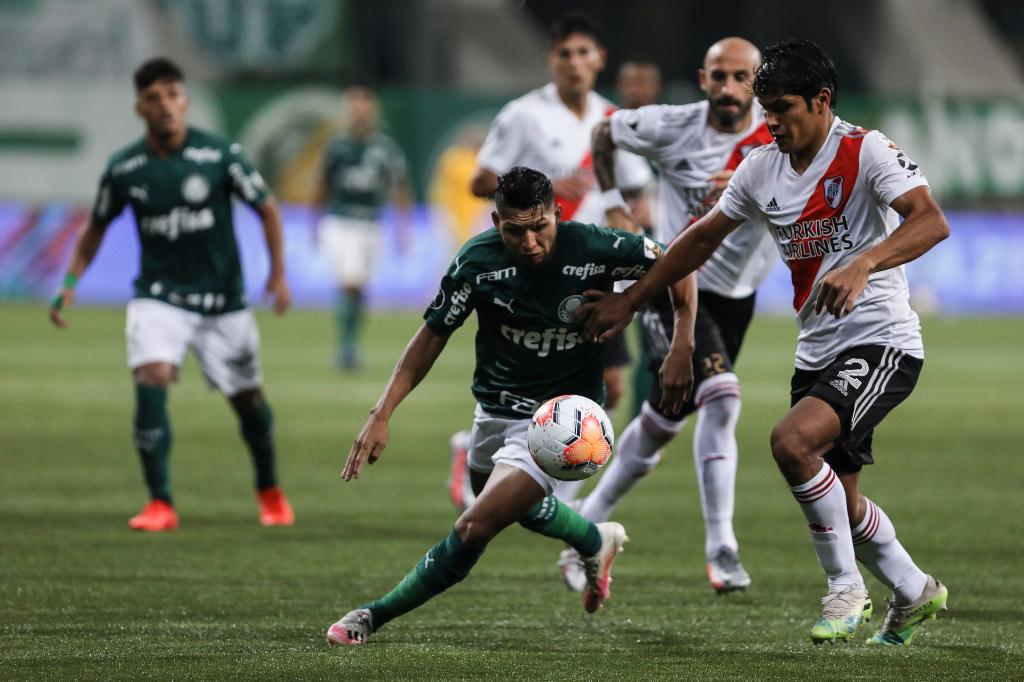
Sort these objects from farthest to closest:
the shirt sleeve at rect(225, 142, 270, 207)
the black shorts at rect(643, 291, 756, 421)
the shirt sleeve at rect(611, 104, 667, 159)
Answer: the shirt sleeve at rect(225, 142, 270, 207) → the shirt sleeve at rect(611, 104, 667, 159) → the black shorts at rect(643, 291, 756, 421)

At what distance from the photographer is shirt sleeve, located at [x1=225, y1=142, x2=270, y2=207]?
31.5 feet

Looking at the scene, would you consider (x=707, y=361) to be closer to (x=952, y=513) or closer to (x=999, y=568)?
(x=999, y=568)

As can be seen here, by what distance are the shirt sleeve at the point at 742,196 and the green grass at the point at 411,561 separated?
5.04 feet

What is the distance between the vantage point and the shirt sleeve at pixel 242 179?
31.5 ft

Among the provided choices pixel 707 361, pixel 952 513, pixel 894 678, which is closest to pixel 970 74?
pixel 952 513

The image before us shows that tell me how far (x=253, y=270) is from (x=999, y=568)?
18.7 m

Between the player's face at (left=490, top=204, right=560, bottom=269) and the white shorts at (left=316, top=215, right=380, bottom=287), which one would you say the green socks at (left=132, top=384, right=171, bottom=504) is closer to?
the player's face at (left=490, top=204, right=560, bottom=269)

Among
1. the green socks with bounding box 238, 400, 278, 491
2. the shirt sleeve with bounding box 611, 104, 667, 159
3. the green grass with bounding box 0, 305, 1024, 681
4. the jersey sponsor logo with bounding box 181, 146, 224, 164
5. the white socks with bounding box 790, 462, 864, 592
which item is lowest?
the green grass with bounding box 0, 305, 1024, 681

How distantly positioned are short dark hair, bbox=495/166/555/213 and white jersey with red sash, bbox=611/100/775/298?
1864 millimetres

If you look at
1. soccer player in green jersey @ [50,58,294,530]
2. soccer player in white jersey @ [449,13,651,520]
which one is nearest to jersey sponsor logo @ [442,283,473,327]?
soccer player in white jersey @ [449,13,651,520]

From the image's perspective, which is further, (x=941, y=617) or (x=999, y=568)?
(x=999, y=568)

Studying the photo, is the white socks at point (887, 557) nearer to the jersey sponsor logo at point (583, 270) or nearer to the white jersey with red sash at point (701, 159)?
the jersey sponsor logo at point (583, 270)

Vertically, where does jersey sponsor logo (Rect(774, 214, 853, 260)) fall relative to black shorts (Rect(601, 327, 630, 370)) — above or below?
above

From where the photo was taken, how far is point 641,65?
1332 cm
